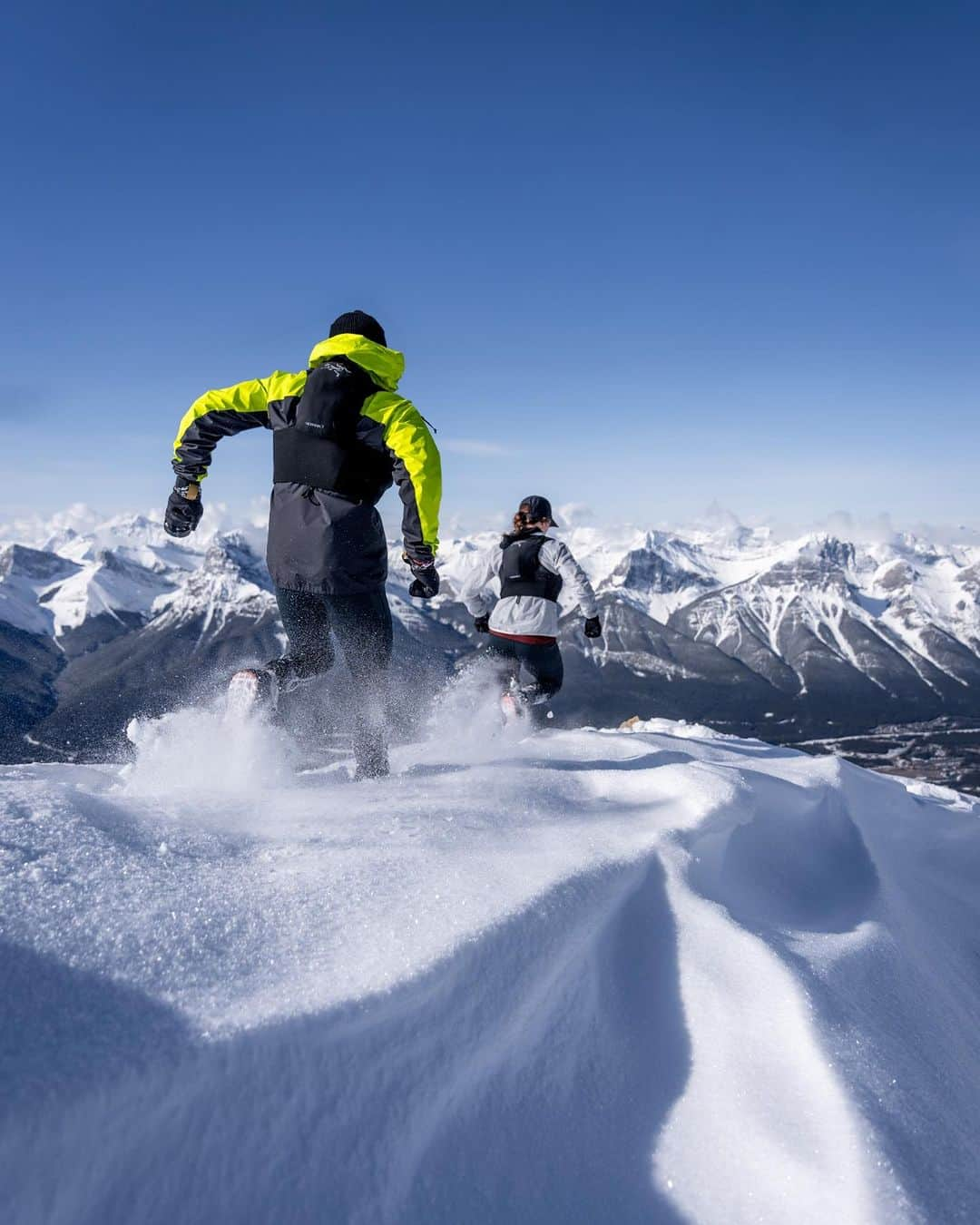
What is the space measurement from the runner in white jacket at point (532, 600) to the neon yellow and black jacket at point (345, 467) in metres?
3.91

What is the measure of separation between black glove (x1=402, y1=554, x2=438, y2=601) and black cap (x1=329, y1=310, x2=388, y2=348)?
1.81 metres

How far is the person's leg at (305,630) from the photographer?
230 inches

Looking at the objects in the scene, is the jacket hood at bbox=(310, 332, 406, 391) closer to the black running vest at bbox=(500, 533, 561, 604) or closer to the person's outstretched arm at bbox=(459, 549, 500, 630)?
the black running vest at bbox=(500, 533, 561, 604)

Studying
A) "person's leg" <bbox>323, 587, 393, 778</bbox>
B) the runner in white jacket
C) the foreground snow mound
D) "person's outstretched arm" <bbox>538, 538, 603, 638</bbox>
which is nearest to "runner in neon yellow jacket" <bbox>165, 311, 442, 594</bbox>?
"person's leg" <bbox>323, 587, 393, 778</bbox>

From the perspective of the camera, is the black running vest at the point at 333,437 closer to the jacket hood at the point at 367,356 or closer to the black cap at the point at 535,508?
the jacket hood at the point at 367,356

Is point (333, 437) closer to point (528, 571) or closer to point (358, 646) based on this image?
point (358, 646)

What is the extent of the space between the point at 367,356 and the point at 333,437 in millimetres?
692

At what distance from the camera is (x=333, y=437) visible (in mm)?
5414

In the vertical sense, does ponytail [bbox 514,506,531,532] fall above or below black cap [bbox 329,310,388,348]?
below

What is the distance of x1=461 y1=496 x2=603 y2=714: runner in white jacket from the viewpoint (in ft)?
31.1

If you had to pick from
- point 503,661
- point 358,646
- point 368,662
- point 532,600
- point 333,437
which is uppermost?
point 333,437

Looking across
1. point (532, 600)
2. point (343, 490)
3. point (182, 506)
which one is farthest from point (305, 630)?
point (532, 600)

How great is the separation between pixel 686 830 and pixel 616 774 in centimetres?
170

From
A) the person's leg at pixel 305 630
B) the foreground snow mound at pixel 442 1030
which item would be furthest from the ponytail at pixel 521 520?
the foreground snow mound at pixel 442 1030
